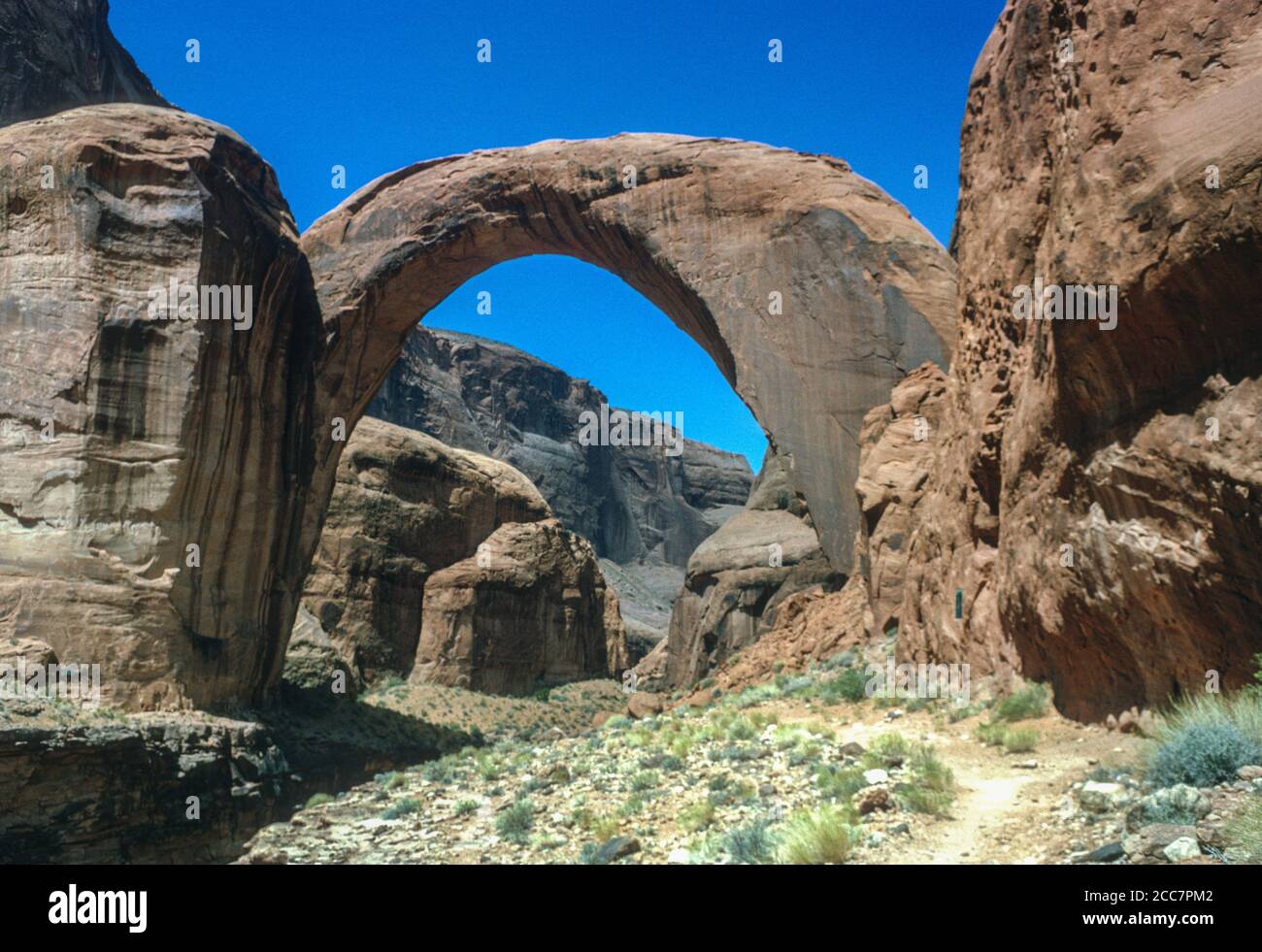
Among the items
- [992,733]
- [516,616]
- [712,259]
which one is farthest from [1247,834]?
[516,616]

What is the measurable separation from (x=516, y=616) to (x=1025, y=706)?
24428 mm

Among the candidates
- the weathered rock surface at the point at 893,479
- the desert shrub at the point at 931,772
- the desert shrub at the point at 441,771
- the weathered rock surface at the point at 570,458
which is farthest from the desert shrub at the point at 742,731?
the weathered rock surface at the point at 570,458

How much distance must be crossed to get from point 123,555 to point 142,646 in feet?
4.05

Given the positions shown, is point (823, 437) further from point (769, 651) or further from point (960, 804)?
point (960, 804)

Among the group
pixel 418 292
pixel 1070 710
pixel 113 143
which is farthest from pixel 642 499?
pixel 1070 710

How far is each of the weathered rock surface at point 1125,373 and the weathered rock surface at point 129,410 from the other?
1041 centimetres

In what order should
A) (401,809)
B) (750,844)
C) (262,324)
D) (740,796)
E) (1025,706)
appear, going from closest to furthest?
(750,844)
(740,796)
(1025,706)
(401,809)
(262,324)

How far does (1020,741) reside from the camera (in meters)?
6.86

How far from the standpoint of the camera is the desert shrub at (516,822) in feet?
26.0

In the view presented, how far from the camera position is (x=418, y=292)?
18.8 metres

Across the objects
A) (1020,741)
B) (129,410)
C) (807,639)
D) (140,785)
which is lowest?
(140,785)

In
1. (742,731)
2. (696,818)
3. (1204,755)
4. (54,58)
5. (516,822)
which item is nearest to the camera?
(1204,755)

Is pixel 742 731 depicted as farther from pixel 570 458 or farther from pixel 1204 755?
pixel 570 458
